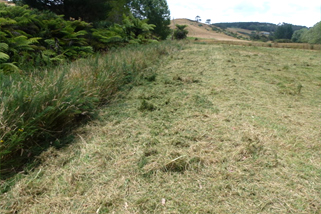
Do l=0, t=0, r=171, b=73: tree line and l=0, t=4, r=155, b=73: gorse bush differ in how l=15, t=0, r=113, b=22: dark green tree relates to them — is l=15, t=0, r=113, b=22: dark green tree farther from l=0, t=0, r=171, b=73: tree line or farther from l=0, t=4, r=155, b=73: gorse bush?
l=0, t=4, r=155, b=73: gorse bush

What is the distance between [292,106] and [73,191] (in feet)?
11.4

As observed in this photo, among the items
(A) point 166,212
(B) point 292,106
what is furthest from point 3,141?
(B) point 292,106

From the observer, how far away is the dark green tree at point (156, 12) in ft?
62.1

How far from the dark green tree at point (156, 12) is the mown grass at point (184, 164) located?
16968mm

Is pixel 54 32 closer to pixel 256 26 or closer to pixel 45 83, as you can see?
pixel 45 83

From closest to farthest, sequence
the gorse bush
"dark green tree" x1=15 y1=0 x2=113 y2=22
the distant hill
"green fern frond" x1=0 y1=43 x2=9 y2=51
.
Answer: "green fern frond" x1=0 y1=43 x2=9 y2=51 → the gorse bush → "dark green tree" x1=15 y1=0 x2=113 y2=22 → the distant hill

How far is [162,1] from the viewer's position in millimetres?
20531

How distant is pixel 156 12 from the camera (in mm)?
19188

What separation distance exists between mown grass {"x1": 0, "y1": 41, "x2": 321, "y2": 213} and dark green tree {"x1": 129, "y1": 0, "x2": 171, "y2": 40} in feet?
55.7

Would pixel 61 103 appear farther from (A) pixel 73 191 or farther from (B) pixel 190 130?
(B) pixel 190 130

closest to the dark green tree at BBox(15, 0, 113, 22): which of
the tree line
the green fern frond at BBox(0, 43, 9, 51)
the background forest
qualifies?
the tree line

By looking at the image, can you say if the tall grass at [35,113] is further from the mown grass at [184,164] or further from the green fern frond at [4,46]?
the green fern frond at [4,46]

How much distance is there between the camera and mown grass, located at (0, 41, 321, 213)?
1456mm

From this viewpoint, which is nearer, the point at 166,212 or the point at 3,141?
the point at 166,212
